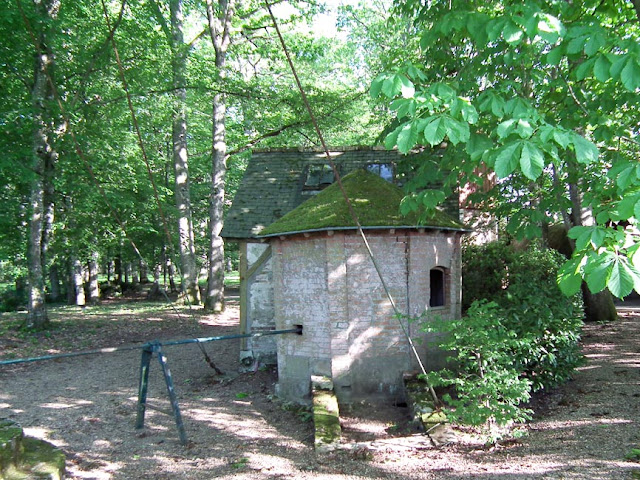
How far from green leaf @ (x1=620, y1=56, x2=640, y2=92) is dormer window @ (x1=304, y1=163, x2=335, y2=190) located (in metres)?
9.10

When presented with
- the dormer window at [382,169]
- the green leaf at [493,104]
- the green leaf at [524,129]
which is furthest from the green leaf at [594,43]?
the dormer window at [382,169]

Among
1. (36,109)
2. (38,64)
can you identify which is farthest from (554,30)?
(38,64)

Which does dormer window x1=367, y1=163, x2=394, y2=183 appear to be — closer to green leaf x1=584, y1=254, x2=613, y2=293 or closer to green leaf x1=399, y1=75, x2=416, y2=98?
green leaf x1=399, y1=75, x2=416, y2=98

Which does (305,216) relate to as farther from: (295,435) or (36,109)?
(36,109)

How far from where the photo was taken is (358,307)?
8602 mm

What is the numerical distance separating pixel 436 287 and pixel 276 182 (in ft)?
18.9

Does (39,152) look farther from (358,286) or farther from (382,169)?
(358,286)

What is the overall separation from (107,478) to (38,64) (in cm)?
1283

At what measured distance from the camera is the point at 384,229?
856 centimetres

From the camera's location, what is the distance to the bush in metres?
6.31

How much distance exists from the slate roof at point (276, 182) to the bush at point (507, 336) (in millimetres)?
3884

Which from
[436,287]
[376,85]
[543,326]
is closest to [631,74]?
[376,85]

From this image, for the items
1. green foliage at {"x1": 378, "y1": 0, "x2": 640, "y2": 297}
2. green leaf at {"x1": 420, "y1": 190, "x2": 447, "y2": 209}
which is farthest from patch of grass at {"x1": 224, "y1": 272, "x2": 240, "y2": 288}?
green foliage at {"x1": 378, "y1": 0, "x2": 640, "y2": 297}

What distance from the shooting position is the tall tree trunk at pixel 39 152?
13.5 meters
